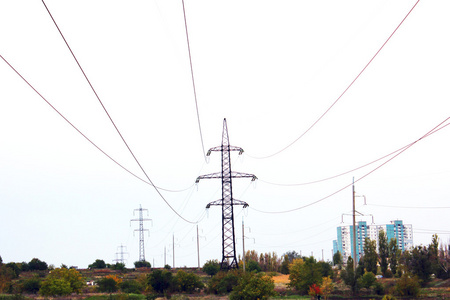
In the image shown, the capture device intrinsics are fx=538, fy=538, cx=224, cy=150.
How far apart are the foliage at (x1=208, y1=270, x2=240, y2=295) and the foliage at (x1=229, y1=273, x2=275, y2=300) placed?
8911mm

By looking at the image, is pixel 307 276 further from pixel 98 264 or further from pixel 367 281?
pixel 98 264

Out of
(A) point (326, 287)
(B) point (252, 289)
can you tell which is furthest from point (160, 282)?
(A) point (326, 287)

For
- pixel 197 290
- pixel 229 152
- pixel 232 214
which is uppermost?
pixel 229 152

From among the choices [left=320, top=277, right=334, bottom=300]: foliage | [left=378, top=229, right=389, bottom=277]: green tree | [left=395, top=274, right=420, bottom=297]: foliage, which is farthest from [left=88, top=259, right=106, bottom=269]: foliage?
[left=395, top=274, right=420, bottom=297]: foliage

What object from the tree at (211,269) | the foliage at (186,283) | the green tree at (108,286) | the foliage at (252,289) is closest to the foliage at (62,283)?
the green tree at (108,286)

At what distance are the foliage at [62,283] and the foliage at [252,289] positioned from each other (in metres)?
20.7

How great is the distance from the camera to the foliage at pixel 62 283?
186ft

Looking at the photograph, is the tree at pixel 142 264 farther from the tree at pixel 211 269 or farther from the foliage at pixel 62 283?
the foliage at pixel 62 283

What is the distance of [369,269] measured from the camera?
84.4 m

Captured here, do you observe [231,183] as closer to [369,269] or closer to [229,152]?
[229,152]

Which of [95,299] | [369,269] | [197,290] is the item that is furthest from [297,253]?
[95,299]

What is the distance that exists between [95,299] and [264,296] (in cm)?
1695

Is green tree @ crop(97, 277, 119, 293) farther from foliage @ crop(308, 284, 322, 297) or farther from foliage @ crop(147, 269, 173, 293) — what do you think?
foliage @ crop(308, 284, 322, 297)

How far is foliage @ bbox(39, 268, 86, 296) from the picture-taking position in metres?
56.8
